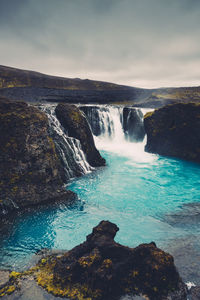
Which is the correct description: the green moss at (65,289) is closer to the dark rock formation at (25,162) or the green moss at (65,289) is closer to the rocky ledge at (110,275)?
the rocky ledge at (110,275)

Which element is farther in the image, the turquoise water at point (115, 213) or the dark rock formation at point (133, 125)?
the dark rock formation at point (133, 125)

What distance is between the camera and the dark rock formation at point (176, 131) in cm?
2764

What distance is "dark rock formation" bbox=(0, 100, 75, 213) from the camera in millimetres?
12164

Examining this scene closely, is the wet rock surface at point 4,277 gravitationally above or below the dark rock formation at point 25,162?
below

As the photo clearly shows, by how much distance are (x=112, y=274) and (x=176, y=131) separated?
2661 centimetres

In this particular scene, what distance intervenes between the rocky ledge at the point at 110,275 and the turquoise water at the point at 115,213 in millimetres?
1891

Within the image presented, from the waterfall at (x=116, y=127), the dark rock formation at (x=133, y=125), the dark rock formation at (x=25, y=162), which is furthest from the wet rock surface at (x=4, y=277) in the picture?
the dark rock formation at (x=133, y=125)

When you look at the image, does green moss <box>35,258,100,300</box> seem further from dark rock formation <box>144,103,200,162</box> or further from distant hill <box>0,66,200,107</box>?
distant hill <box>0,66,200,107</box>

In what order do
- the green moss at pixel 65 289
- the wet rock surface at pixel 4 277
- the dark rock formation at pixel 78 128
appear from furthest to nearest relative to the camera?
the dark rock formation at pixel 78 128
the wet rock surface at pixel 4 277
the green moss at pixel 65 289

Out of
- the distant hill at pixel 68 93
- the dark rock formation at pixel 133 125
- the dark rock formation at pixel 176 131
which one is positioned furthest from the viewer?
the distant hill at pixel 68 93

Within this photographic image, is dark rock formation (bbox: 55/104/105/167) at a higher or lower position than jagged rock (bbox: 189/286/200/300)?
higher

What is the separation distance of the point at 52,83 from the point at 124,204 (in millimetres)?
121967

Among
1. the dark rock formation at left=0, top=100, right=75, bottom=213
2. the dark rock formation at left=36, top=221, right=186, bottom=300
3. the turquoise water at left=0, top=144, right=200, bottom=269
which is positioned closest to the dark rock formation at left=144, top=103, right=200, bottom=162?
the turquoise water at left=0, top=144, right=200, bottom=269

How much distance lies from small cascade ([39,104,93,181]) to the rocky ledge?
37.8 ft
